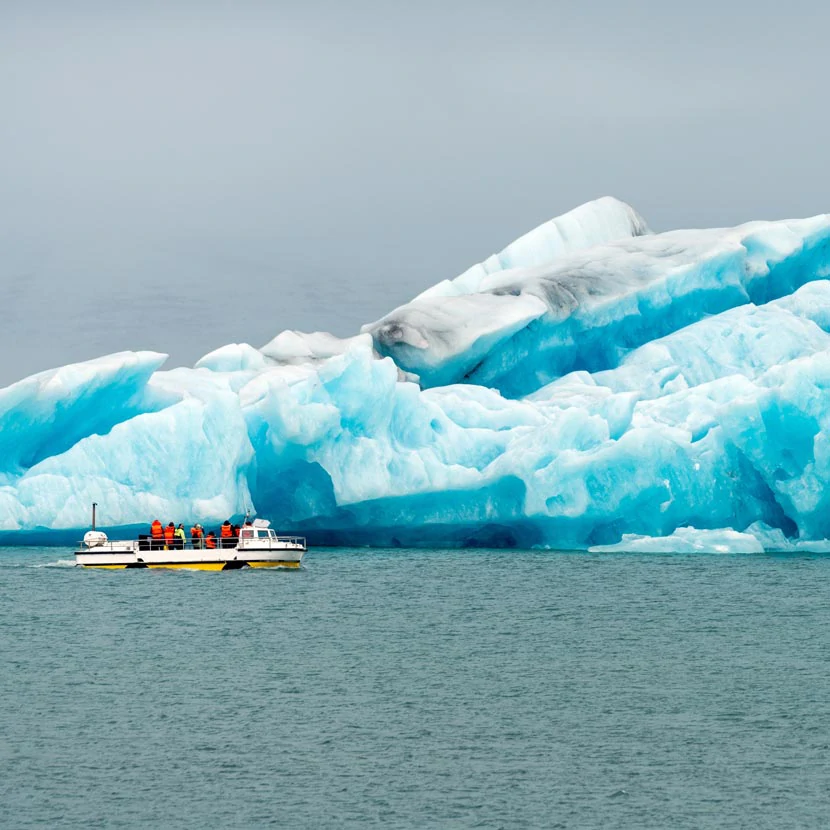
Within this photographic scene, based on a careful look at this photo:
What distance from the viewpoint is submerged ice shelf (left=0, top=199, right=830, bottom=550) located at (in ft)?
113

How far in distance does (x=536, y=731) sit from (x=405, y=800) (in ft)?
10.8

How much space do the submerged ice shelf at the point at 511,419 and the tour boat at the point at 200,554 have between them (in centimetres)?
78

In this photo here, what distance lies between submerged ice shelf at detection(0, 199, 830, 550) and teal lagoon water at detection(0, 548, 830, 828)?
11.0 feet

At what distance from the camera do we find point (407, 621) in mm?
26438

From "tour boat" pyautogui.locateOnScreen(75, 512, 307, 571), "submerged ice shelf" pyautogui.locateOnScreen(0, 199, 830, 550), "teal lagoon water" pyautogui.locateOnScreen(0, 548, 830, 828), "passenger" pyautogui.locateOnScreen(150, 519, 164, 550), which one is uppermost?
"submerged ice shelf" pyautogui.locateOnScreen(0, 199, 830, 550)

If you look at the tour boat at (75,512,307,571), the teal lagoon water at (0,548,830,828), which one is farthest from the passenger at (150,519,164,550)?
the teal lagoon water at (0,548,830,828)

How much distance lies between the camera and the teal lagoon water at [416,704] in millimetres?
14016

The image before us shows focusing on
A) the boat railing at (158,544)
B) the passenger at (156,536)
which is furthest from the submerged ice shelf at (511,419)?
the boat railing at (158,544)

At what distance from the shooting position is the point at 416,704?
18703mm

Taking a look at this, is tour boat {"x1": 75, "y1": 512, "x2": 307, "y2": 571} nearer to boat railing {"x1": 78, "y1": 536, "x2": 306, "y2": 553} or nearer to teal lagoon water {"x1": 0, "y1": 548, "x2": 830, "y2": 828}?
boat railing {"x1": 78, "y1": 536, "x2": 306, "y2": 553}

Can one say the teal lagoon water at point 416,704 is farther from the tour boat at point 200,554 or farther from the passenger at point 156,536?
the passenger at point 156,536

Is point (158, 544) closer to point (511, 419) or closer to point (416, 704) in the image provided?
point (511, 419)

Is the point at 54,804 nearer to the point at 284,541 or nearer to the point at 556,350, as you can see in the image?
the point at 284,541

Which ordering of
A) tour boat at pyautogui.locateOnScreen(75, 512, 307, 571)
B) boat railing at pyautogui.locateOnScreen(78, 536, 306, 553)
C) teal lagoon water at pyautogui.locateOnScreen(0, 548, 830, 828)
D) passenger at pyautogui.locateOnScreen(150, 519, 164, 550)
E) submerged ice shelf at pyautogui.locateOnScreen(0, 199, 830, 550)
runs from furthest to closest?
passenger at pyautogui.locateOnScreen(150, 519, 164, 550)
boat railing at pyautogui.locateOnScreen(78, 536, 306, 553)
tour boat at pyautogui.locateOnScreen(75, 512, 307, 571)
submerged ice shelf at pyautogui.locateOnScreen(0, 199, 830, 550)
teal lagoon water at pyautogui.locateOnScreen(0, 548, 830, 828)
